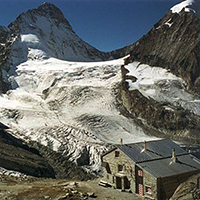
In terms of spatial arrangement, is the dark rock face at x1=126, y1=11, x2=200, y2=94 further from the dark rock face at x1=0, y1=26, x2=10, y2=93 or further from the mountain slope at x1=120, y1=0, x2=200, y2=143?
the dark rock face at x1=0, y1=26, x2=10, y2=93

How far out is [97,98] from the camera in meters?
70.4

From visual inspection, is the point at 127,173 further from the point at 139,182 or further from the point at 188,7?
the point at 188,7

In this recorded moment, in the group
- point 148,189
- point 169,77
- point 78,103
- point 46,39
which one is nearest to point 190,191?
point 148,189

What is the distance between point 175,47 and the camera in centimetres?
8531

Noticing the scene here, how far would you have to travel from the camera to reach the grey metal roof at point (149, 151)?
84.0ft

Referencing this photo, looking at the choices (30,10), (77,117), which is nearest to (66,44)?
(30,10)

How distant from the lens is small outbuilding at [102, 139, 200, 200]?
23.3 m

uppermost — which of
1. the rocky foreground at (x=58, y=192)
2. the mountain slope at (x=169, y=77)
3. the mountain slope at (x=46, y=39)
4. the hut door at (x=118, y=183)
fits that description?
the mountain slope at (x=46, y=39)

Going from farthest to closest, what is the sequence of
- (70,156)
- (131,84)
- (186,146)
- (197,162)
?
(131,84), (186,146), (70,156), (197,162)

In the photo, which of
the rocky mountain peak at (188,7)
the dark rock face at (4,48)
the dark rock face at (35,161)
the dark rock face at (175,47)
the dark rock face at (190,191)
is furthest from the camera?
the rocky mountain peak at (188,7)

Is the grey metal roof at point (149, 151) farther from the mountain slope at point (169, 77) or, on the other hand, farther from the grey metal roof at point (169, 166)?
the mountain slope at point (169, 77)

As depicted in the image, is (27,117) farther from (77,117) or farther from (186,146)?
(186,146)

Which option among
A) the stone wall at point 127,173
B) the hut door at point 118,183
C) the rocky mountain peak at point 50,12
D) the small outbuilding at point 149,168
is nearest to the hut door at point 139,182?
the small outbuilding at point 149,168

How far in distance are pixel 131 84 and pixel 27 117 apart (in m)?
24.8
